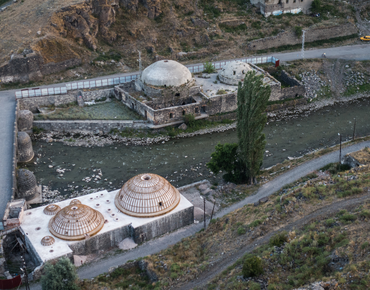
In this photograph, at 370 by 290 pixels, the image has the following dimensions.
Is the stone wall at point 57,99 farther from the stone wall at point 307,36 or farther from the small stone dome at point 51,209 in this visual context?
the stone wall at point 307,36

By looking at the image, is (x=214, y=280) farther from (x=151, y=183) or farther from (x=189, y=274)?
(x=151, y=183)

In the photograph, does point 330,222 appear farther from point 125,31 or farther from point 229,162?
point 125,31

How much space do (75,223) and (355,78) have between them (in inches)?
1744

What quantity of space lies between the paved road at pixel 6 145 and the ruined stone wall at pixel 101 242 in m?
7.05

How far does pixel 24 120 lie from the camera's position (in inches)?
1930

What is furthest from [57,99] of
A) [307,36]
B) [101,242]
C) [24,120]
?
[307,36]

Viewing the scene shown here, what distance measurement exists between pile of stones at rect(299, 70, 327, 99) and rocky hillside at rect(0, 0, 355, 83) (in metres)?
10.1

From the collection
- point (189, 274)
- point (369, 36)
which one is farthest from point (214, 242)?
point (369, 36)

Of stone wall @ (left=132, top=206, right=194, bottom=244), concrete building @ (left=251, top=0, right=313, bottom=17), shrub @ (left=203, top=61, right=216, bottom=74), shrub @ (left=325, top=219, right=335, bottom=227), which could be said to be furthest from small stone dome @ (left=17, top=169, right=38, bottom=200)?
concrete building @ (left=251, top=0, right=313, bottom=17)

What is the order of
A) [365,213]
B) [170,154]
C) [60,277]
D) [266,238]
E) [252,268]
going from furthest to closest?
1. [170,154]
2. [266,238]
3. [60,277]
4. [365,213]
5. [252,268]

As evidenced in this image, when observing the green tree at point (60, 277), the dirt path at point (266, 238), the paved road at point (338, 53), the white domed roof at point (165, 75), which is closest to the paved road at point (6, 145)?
the green tree at point (60, 277)

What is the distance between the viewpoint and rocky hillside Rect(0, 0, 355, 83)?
190ft

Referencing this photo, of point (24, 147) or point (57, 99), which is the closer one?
point (24, 147)

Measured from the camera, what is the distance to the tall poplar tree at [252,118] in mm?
37375
